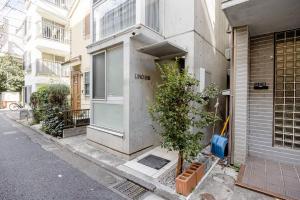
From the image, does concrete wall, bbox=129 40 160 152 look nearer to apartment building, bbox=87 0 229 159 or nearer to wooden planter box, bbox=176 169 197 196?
apartment building, bbox=87 0 229 159

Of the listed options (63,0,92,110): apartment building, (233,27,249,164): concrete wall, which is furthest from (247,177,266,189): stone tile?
(63,0,92,110): apartment building

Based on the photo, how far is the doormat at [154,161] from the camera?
4871 mm

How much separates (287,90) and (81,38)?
10.7 metres

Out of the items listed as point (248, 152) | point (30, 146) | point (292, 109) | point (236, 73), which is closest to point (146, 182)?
point (248, 152)

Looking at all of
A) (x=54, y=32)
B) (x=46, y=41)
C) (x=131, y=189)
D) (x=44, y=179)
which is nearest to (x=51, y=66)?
(x=46, y=41)

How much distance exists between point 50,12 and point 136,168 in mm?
16075

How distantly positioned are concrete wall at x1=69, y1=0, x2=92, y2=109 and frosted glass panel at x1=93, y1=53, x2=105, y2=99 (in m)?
3.49

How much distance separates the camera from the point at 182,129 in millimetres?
3766

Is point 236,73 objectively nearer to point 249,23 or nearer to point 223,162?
point 249,23

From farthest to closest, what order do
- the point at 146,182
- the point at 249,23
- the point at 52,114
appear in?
Answer: 1. the point at 52,114
2. the point at 249,23
3. the point at 146,182

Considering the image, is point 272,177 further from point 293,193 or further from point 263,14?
point 263,14

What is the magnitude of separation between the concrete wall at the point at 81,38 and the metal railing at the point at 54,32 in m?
4.78

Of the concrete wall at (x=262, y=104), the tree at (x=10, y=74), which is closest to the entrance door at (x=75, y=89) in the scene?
the concrete wall at (x=262, y=104)

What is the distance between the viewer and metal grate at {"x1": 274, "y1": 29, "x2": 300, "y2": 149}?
14.7 feet
